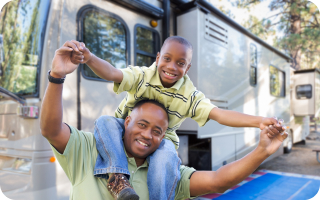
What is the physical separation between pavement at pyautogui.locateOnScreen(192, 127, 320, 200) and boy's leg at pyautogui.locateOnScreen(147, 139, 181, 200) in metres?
2.01

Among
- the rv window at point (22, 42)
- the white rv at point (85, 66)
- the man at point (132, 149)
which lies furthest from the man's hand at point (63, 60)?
the rv window at point (22, 42)

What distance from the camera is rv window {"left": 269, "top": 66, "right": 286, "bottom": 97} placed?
620 cm

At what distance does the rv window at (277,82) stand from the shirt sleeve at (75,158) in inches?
225

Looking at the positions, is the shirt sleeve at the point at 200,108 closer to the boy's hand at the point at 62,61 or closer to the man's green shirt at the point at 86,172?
the man's green shirt at the point at 86,172

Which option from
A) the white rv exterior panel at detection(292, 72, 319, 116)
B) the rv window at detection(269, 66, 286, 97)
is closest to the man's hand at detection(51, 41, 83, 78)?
the rv window at detection(269, 66, 286, 97)

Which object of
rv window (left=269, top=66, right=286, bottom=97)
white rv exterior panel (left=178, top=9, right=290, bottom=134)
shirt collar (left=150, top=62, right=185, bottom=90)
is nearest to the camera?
shirt collar (left=150, top=62, right=185, bottom=90)

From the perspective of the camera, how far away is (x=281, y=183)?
4621 millimetres

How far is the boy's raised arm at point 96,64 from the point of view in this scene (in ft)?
3.87

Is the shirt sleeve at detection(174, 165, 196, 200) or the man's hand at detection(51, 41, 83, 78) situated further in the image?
the shirt sleeve at detection(174, 165, 196, 200)

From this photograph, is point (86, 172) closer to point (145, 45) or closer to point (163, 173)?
point (163, 173)

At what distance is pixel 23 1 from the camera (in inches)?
93.2

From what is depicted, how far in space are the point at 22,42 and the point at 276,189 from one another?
4.39 m

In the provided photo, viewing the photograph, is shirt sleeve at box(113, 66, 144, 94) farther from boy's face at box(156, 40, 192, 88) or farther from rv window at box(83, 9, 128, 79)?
rv window at box(83, 9, 128, 79)

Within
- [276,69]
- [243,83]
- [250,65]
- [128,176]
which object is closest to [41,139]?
[128,176]
